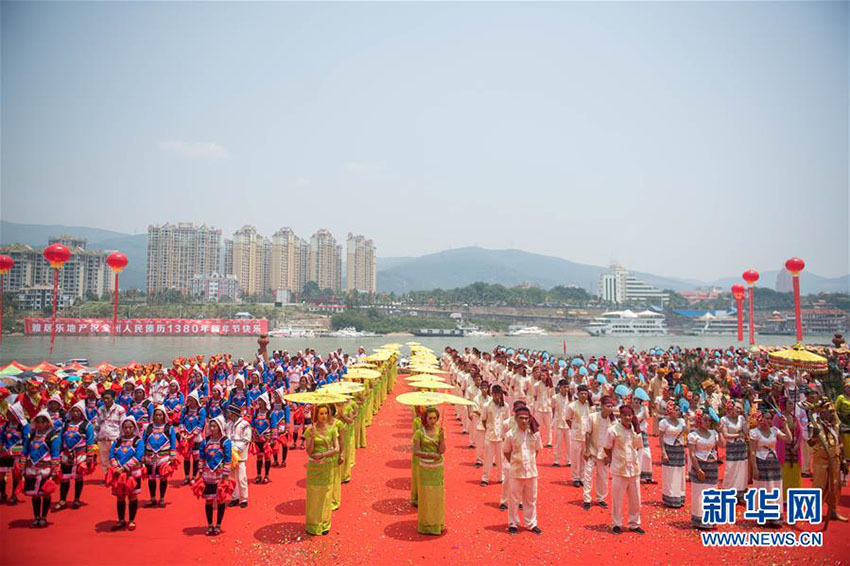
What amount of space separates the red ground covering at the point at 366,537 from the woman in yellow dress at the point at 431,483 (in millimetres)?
163

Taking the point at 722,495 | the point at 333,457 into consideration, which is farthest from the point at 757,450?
the point at 333,457

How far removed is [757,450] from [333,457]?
5543mm

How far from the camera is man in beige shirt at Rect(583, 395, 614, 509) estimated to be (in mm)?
6844

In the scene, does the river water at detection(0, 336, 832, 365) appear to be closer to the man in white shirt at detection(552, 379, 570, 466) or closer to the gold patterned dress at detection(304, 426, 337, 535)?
the man in white shirt at detection(552, 379, 570, 466)

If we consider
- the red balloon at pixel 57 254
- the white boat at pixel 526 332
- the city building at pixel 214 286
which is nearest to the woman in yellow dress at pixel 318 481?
the red balloon at pixel 57 254

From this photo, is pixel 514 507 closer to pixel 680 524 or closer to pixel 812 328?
pixel 680 524

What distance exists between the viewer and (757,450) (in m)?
6.64

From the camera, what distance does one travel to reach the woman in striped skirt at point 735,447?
665cm

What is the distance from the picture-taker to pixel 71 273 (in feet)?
281

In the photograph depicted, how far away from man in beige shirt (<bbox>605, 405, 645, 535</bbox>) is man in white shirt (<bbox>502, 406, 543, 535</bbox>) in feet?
3.31

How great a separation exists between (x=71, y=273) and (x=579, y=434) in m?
99.8

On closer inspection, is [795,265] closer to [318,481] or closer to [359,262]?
[318,481]

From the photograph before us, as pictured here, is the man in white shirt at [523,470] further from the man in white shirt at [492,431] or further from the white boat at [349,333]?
the white boat at [349,333]

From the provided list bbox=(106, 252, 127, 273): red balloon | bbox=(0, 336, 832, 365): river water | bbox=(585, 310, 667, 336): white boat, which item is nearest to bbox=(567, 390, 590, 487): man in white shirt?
bbox=(106, 252, 127, 273): red balloon
